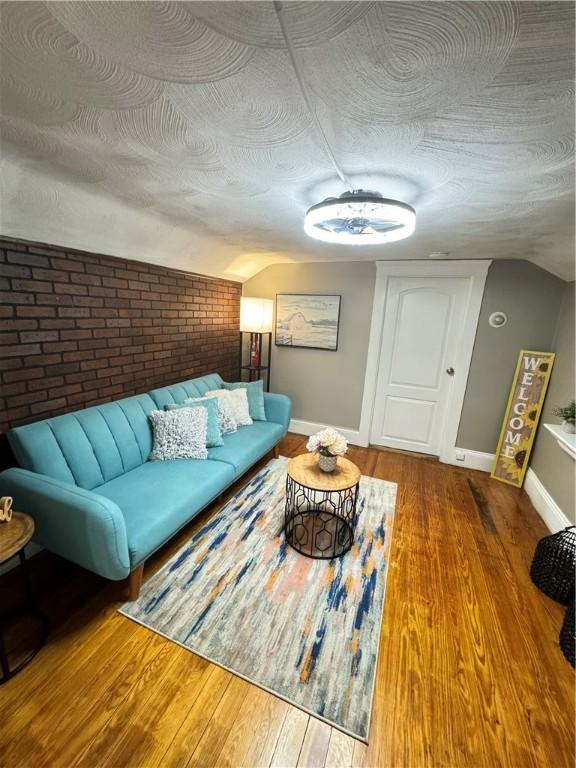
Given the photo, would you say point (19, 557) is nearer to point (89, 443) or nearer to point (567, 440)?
point (89, 443)

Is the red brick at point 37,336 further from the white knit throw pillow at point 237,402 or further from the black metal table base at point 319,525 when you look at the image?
the black metal table base at point 319,525

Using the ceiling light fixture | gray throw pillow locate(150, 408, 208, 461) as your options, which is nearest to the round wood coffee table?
gray throw pillow locate(150, 408, 208, 461)

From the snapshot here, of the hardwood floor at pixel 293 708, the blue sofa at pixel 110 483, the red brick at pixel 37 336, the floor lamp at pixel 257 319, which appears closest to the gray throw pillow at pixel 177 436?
the blue sofa at pixel 110 483

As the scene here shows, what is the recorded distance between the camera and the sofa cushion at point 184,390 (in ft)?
8.30

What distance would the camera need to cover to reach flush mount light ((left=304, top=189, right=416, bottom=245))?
4.18 ft

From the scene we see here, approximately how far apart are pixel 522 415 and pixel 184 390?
3238 millimetres

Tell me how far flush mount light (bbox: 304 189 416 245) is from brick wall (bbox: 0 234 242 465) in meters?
1.57

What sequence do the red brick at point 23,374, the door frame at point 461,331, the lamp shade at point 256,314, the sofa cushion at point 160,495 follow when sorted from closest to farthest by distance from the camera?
the sofa cushion at point 160,495, the red brick at point 23,374, the door frame at point 461,331, the lamp shade at point 256,314

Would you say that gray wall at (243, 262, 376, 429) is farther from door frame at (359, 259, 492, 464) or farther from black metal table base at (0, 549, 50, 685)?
black metal table base at (0, 549, 50, 685)

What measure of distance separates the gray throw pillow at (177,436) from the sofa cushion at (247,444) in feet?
0.46

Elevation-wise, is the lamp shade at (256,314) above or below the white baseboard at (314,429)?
above

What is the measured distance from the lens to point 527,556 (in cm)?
207

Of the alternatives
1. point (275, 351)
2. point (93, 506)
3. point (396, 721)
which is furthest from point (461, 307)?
point (93, 506)

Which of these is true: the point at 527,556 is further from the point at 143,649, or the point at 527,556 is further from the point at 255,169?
the point at 255,169
